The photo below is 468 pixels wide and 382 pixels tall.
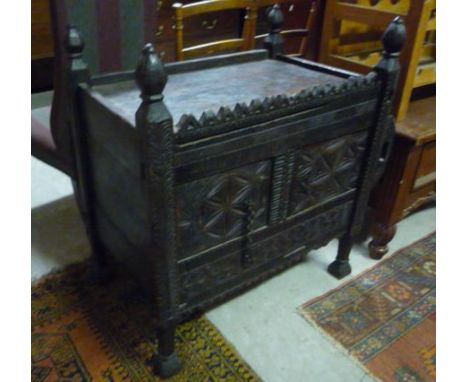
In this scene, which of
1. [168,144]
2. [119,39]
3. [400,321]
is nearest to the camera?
[168,144]

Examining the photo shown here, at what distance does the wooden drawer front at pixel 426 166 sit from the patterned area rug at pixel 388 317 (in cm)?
31

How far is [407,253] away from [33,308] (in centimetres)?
139

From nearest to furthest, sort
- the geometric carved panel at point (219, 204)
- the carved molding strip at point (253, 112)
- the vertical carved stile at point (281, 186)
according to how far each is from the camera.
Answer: the carved molding strip at point (253, 112), the geometric carved panel at point (219, 204), the vertical carved stile at point (281, 186)

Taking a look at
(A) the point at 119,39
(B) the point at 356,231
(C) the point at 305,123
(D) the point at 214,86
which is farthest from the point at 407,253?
(A) the point at 119,39

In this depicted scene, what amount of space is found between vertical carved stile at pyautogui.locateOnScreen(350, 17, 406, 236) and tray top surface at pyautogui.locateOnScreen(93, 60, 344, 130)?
0.52 feet

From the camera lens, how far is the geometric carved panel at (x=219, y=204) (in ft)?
3.25

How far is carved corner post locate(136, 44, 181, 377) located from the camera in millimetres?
787

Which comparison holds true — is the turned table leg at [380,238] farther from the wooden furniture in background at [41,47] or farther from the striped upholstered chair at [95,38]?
the wooden furniture in background at [41,47]

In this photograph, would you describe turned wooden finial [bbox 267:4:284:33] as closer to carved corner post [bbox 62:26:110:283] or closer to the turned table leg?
carved corner post [bbox 62:26:110:283]

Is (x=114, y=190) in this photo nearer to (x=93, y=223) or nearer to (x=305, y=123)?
(x=93, y=223)

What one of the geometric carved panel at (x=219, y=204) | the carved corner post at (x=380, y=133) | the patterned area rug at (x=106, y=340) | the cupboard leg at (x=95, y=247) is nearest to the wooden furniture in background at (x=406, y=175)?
the carved corner post at (x=380, y=133)

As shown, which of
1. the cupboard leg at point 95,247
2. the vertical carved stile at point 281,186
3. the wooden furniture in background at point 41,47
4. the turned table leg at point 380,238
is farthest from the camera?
the wooden furniture in background at point 41,47

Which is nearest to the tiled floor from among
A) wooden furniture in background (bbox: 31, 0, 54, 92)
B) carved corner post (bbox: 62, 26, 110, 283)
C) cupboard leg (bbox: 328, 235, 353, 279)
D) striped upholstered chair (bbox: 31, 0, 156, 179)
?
cupboard leg (bbox: 328, 235, 353, 279)

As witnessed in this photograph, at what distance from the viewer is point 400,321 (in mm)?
1447
